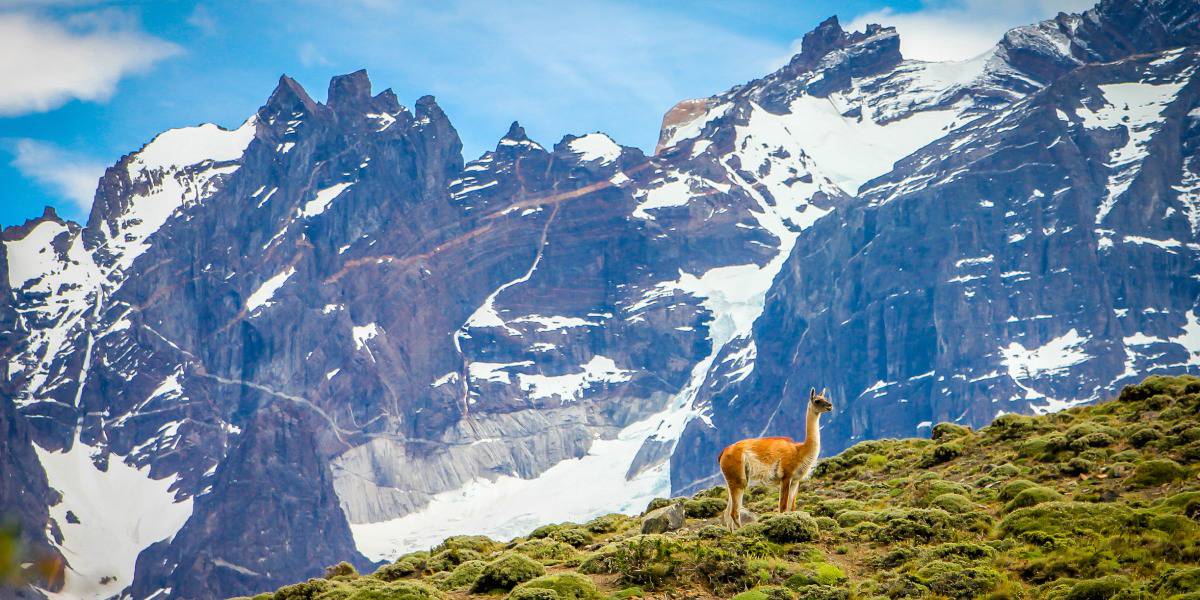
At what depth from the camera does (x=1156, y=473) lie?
33781mm

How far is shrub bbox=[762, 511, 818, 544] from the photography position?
32.5m

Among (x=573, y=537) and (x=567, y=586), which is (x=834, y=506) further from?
(x=567, y=586)

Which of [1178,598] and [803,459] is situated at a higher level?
[803,459]

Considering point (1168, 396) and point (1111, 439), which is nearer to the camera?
point (1111, 439)

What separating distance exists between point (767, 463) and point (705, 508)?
980cm

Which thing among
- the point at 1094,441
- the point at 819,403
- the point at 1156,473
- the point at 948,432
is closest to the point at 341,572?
the point at 819,403

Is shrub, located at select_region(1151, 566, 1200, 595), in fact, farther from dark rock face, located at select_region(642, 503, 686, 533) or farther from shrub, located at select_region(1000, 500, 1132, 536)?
dark rock face, located at select_region(642, 503, 686, 533)

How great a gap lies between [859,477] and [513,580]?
19916 millimetres

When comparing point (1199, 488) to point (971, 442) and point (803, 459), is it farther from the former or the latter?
point (971, 442)

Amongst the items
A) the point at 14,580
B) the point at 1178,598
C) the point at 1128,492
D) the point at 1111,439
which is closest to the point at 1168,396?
the point at 1111,439

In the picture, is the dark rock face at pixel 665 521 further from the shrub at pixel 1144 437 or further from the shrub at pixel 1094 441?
the shrub at pixel 1144 437

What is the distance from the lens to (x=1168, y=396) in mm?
45250

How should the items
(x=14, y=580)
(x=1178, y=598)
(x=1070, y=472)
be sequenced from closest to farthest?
(x=14, y=580) < (x=1178, y=598) < (x=1070, y=472)

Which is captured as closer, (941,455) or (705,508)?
(705,508)
